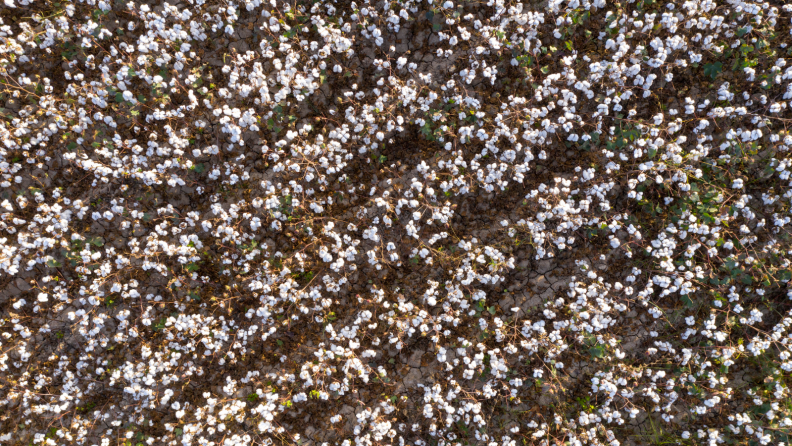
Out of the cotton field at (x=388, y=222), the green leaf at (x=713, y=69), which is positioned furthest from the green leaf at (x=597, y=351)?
the green leaf at (x=713, y=69)

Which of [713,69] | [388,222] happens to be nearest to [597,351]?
[388,222]

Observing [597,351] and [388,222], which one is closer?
[597,351]

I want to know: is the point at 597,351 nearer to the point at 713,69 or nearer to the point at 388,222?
the point at 388,222

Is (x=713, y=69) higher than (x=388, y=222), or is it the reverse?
(x=713, y=69)

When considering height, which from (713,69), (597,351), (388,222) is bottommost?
(597,351)

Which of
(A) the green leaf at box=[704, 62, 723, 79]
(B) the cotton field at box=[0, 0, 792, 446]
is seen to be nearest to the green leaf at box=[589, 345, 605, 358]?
(B) the cotton field at box=[0, 0, 792, 446]

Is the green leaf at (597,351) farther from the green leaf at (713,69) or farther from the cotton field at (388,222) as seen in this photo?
the green leaf at (713,69)

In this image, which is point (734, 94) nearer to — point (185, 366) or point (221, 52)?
point (221, 52)

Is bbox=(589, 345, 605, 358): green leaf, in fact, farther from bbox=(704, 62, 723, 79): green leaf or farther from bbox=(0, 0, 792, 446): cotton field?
bbox=(704, 62, 723, 79): green leaf

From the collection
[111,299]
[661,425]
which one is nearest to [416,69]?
[111,299]
